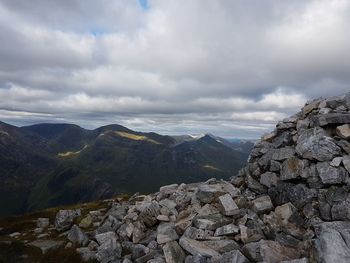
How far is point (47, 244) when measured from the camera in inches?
1492

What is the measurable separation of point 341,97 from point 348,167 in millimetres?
10542

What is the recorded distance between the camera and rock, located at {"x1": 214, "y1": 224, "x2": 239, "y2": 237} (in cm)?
2780

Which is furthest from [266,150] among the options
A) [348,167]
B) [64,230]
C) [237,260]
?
[64,230]

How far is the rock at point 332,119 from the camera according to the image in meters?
29.9

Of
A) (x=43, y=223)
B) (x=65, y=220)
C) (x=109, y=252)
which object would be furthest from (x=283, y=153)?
(x=43, y=223)

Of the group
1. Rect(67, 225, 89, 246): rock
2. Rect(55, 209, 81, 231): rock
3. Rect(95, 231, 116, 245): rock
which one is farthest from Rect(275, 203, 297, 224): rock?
Rect(55, 209, 81, 231): rock

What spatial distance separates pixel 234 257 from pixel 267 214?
25.0 feet

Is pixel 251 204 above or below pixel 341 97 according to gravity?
below

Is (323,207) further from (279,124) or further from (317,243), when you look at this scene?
(279,124)

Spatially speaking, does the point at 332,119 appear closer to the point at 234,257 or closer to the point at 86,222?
the point at 234,257

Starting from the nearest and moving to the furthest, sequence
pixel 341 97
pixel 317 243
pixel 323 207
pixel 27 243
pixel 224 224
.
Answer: pixel 317 243, pixel 323 207, pixel 224 224, pixel 341 97, pixel 27 243

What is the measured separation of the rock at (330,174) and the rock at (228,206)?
836 centimetres

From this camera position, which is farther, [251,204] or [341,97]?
[341,97]

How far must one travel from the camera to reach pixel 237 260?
22.9m
